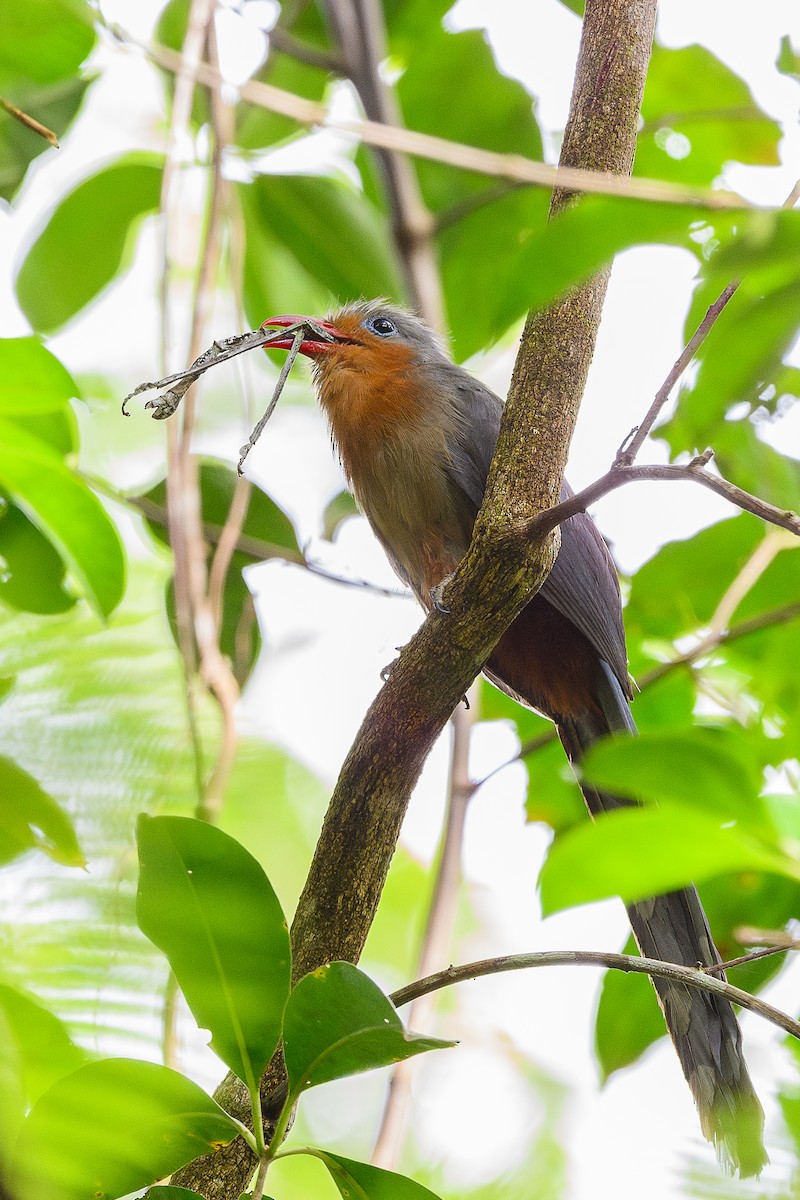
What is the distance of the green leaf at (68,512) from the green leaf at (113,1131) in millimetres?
788

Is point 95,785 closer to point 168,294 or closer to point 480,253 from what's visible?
point 168,294

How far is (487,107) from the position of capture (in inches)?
107

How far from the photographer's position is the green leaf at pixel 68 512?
1450 millimetres

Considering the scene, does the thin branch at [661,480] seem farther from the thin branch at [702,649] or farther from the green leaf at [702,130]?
the green leaf at [702,130]

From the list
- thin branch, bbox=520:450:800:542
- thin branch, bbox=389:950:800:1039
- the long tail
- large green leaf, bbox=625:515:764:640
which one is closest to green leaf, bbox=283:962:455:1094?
thin branch, bbox=389:950:800:1039

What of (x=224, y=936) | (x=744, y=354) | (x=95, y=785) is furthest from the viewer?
(x=224, y=936)

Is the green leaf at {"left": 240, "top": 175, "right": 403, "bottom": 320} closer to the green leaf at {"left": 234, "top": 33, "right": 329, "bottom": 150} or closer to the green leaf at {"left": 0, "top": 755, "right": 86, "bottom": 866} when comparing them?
the green leaf at {"left": 234, "top": 33, "right": 329, "bottom": 150}

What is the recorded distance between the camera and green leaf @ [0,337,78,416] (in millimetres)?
1432

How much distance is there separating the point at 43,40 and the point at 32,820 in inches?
72.0

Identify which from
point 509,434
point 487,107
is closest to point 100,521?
point 509,434

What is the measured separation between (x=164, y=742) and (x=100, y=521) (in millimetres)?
835

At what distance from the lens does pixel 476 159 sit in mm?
1304

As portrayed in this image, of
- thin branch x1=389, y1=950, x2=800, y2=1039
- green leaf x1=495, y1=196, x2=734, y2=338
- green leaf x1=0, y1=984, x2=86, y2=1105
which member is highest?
green leaf x1=495, y1=196, x2=734, y2=338

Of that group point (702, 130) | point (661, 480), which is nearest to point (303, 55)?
point (702, 130)
